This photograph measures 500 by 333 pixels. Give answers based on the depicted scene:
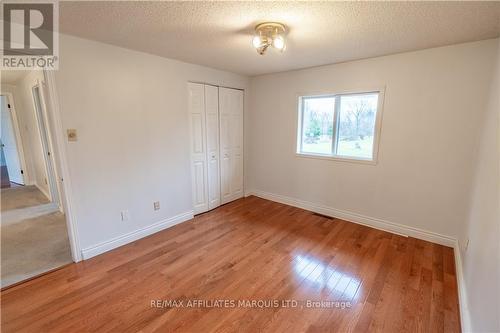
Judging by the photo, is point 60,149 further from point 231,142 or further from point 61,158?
point 231,142

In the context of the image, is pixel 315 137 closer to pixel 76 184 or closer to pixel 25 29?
pixel 76 184

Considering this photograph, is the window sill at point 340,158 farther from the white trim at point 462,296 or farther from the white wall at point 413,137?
the white trim at point 462,296

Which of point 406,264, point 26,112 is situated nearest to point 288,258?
point 406,264

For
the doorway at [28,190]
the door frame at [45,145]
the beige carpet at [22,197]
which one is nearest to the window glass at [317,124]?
the doorway at [28,190]

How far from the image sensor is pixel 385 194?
296 cm

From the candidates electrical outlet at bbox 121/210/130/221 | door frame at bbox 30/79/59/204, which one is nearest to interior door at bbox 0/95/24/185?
door frame at bbox 30/79/59/204

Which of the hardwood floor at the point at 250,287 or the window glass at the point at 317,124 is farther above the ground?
the window glass at the point at 317,124

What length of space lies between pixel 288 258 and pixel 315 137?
2.03 metres

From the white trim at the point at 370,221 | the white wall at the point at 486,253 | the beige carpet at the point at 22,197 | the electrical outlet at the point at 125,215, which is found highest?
the white wall at the point at 486,253

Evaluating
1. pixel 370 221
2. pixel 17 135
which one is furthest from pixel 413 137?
pixel 17 135

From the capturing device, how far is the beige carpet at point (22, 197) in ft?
12.9

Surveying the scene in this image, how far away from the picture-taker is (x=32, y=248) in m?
2.58

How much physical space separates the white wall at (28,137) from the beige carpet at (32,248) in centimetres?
143

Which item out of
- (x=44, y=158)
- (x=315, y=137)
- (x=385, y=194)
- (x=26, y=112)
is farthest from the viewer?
(x=26, y=112)
